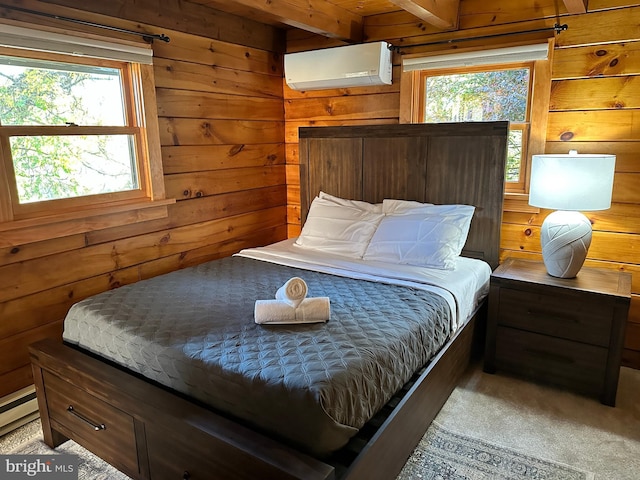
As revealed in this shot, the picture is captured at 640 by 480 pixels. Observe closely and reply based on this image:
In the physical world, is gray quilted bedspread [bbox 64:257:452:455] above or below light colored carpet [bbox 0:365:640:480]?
above

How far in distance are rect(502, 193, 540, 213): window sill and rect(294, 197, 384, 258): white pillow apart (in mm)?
819

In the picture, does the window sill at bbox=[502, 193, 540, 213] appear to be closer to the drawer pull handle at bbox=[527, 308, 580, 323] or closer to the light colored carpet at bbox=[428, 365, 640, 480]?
the drawer pull handle at bbox=[527, 308, 580, 323]

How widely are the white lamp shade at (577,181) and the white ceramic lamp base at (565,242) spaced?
4.4 inches

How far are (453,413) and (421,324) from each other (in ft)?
2.08

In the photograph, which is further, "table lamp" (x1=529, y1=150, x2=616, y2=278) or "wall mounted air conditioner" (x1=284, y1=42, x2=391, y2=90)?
"wall mounted air conditioner" (x1=284, y1=42, x2=391, y2=90)

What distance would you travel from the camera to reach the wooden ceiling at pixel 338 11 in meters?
2.52

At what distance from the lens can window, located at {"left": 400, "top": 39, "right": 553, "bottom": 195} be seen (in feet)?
8.95

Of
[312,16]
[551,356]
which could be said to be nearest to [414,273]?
[551,356]

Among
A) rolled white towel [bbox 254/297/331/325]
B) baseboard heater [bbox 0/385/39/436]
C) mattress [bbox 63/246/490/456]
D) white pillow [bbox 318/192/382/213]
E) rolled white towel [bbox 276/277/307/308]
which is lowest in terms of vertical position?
baseboard heater [bbox 0/385/39/436]

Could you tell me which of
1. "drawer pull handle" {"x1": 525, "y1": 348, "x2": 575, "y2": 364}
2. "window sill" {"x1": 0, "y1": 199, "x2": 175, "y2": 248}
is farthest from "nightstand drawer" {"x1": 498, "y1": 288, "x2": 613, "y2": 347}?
"window sill" {"x1": 0, "y1": 199, "x2": 175, "y2": 248}

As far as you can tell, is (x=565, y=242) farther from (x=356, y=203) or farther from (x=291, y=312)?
(x=291, y=312)

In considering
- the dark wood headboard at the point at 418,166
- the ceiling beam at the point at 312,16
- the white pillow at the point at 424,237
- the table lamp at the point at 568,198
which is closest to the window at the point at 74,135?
the ceiling beam at the point at 312,16

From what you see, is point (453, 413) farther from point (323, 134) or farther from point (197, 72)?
point (197, 72)

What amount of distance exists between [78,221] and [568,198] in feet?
8.65
